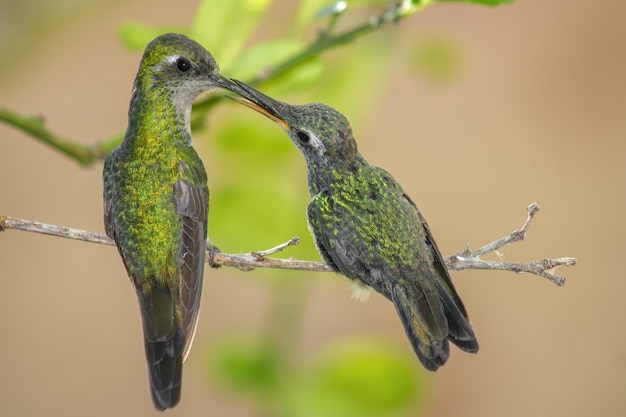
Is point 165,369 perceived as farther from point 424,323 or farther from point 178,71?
point 178,71

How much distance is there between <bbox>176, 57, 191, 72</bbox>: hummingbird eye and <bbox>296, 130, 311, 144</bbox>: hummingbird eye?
253 mm

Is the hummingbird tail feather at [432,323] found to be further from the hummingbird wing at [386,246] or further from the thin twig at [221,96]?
the thin twig at [221,96]

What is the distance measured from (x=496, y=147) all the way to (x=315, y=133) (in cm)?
404

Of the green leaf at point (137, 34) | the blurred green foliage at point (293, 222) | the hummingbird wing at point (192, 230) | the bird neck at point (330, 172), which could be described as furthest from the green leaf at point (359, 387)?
the green leaf at point (137, 34)

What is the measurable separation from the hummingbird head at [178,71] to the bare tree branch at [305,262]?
289mm

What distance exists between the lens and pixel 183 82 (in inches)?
62.1

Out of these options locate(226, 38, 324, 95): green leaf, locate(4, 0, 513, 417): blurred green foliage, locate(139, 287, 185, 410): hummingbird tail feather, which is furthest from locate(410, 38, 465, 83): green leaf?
locate(139, 287, 185, 410): hummingbird tail feather

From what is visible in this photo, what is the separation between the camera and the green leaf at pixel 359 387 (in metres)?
2.30

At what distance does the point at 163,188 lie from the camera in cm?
156

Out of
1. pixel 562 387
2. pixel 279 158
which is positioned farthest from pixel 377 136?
pixel 279 158

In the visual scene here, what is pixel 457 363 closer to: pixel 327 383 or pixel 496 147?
pixel 496 147

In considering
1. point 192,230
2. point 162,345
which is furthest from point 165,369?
point 192,230

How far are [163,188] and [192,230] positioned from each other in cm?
9

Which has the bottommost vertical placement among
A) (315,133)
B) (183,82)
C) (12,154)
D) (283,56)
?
(315,133)
